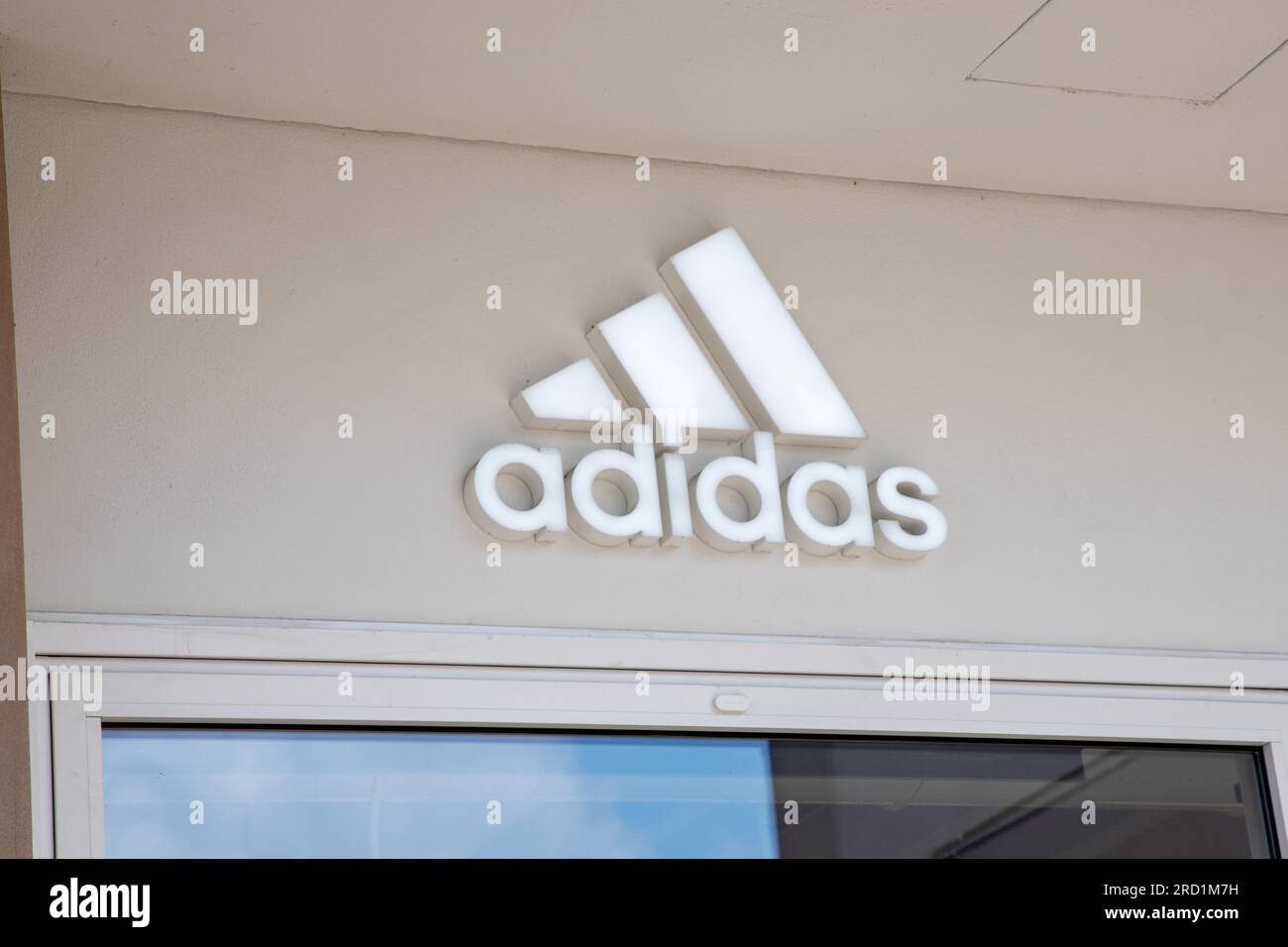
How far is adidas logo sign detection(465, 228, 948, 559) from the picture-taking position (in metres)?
3.38

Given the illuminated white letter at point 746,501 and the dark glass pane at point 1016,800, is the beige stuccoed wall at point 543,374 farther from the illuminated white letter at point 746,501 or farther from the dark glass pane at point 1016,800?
the dark glass pane at point 1016,800

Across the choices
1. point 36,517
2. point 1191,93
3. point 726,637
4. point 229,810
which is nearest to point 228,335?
point 36,517

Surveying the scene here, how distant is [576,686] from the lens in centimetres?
329

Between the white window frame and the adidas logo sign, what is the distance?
22 centimetres

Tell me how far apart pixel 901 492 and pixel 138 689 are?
64.6 inches

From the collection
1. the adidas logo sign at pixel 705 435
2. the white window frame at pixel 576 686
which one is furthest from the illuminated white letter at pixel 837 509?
the white window frame at pixel 576 686

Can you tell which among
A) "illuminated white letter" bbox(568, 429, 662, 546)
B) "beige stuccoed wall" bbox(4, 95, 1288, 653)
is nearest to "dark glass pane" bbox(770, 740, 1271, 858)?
"beige stuccoed wall" bbox(4, 95, 1288, 653)

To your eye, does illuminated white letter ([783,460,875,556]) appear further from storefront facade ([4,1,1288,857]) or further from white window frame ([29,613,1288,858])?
white window frame ([29,613,1288,858])

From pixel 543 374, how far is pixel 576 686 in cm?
68

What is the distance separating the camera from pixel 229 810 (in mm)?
3068

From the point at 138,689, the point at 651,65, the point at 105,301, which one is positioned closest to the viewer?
the point at 138,689

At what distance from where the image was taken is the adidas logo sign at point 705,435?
3.38 meters

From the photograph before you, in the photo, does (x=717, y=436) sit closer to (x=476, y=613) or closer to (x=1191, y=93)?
(x=476, y=613)

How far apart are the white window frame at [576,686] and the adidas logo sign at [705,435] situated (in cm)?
22
